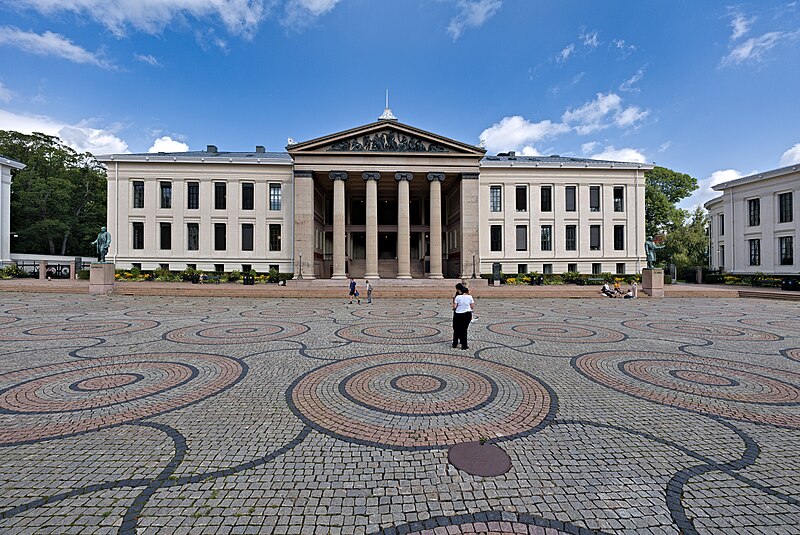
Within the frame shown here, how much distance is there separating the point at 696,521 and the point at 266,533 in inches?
131

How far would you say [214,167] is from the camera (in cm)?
3856

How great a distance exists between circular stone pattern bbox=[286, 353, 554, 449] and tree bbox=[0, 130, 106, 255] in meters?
60.6

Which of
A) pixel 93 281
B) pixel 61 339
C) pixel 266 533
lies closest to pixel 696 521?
pixel 266 533

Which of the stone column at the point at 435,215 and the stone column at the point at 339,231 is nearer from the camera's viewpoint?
the stone column at the point at 339,231

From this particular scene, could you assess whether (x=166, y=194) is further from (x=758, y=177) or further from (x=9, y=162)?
(x=758, y=177)

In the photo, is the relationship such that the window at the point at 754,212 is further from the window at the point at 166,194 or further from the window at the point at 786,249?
the window at the point at 166,194

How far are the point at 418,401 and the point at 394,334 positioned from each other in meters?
5.04

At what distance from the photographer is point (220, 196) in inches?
1534

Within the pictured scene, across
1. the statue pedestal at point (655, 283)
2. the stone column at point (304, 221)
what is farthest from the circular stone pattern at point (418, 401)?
the stone column at point (304, 221)

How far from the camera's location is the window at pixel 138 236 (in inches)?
1500

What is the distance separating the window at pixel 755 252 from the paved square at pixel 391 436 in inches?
1541

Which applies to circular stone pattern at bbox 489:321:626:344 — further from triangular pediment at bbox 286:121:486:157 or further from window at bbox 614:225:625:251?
window at bbox 614:225:625:251

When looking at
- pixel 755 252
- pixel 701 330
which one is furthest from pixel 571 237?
pixel 701 330

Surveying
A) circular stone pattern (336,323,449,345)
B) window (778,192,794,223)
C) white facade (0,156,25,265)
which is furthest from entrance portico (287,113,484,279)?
white facade (0,156,25,265)
